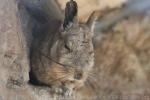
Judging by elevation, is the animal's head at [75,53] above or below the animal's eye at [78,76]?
above

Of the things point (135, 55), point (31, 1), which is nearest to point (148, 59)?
point (135, 55)

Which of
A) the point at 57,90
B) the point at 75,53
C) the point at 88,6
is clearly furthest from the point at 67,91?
the point at 88,6

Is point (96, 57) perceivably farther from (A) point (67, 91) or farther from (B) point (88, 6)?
(A) point (67, 91)

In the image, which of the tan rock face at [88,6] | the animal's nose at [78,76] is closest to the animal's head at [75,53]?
the animal's nose at [78,76]

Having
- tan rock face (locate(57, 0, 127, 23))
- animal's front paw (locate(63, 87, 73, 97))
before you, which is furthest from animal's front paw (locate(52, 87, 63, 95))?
tan rock face (locate(57, 0, 127, 23))

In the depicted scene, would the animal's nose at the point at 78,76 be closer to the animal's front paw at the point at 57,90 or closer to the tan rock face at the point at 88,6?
the animal's front paw at the point at 57,90

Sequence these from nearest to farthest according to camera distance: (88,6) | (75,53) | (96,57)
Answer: (75,53) < (88,6) < (96,57)

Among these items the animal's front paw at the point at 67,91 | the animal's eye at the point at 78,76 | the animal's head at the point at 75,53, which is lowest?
the animal's front paw at the point at 67,91

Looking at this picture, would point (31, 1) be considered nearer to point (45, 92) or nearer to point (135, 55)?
point (45, 92)

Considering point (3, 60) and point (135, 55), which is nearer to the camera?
point (3, 60)

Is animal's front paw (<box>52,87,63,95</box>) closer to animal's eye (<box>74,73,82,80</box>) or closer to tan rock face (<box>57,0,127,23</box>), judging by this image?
animal's eye (<box>74,73,82,80</box>)

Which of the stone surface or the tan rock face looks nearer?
the stone surface
